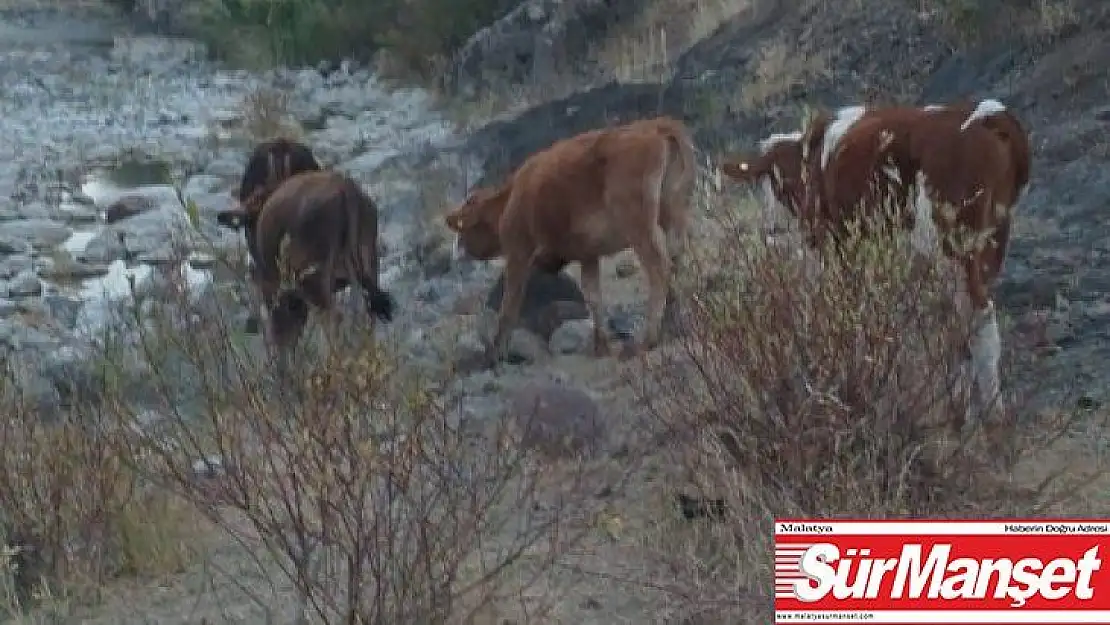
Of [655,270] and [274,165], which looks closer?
[655,270]

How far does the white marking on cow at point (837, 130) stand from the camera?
314 inches

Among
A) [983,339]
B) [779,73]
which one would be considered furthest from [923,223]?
[779,73]

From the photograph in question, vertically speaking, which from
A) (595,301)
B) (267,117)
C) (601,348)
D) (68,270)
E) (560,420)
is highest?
(560,420)

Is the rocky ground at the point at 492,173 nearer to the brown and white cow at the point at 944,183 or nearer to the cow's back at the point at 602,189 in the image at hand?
the brown and white cow at the point at 944,183

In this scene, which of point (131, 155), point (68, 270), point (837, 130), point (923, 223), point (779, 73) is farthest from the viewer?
point (131, 155)

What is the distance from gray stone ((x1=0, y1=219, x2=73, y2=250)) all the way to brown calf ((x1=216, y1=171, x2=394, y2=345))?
8410 millimetres

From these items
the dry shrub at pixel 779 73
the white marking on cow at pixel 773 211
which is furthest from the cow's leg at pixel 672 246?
the dry shrub at pixel 779 73

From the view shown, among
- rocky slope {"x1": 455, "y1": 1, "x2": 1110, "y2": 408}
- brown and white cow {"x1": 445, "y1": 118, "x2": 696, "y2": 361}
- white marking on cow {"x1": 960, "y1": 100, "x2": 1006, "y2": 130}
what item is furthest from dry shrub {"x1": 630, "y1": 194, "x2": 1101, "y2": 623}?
brown and white cow {"x1": 445, "y1": 118, "x2": 696, "y2": 361}

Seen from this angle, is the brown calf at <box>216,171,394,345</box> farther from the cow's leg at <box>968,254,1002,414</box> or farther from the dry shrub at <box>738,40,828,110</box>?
the dry shrub at <box>738,40,828,110</box>

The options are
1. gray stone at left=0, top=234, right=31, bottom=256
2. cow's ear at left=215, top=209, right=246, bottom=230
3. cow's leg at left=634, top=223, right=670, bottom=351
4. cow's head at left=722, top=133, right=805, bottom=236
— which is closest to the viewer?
cow's head at left=722, top=133, right=805, bottom=236

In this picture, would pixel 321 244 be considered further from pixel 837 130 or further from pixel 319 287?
pixel 837 130

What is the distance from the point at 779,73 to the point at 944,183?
1162cm

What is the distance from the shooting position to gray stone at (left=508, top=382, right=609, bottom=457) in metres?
7.27

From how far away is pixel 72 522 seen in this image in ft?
21.0
